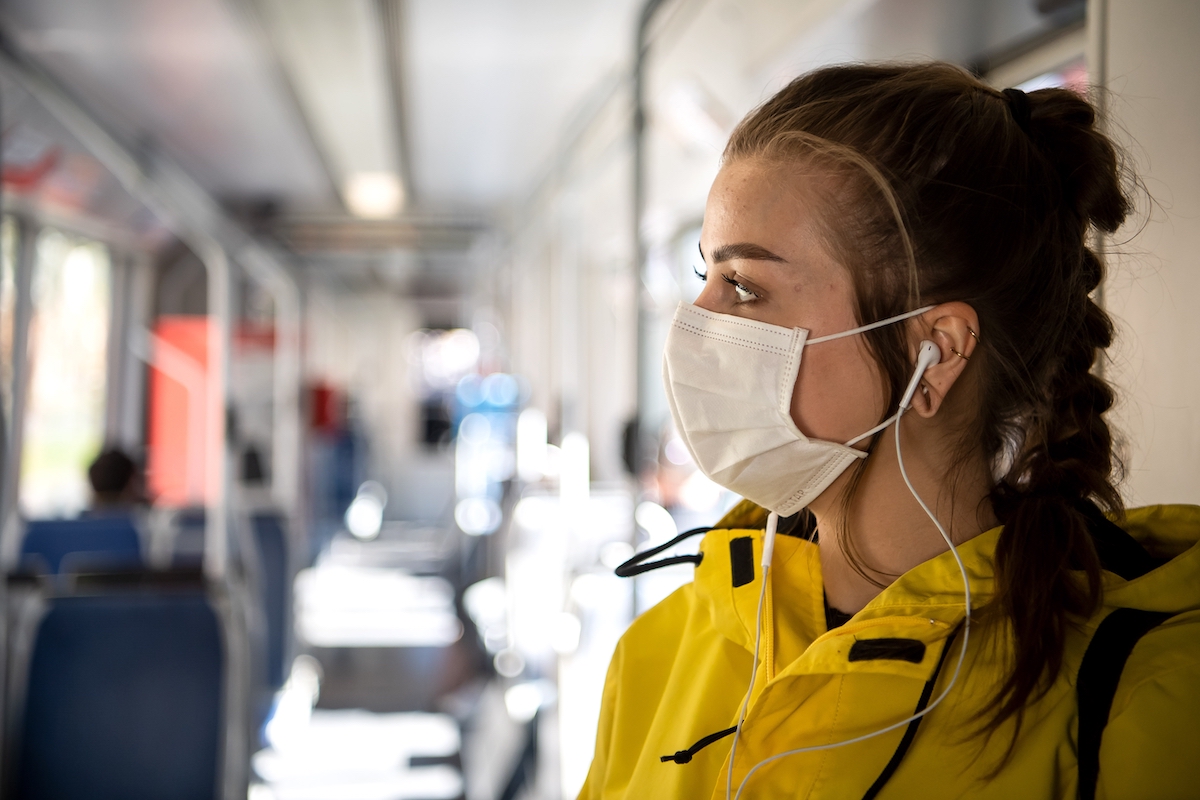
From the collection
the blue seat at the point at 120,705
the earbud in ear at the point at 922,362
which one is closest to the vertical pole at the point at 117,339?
the blue seat at the point at 120,705

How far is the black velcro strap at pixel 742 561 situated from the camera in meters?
1.03

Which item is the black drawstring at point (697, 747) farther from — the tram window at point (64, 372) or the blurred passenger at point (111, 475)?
the tram window at point (64, 372)

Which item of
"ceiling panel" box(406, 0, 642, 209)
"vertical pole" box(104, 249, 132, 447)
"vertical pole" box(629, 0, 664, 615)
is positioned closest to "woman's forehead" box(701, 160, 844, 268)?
"vertical pole" box(629, 0, 664, 615)

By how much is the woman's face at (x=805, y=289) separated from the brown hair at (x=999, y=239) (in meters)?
0.02

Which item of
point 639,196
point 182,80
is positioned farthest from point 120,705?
point 182,80

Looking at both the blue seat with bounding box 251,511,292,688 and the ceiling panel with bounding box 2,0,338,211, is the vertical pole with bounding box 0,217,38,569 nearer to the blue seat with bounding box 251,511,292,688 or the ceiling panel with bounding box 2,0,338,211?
the ceiling panel with bounding box 2,0,338,211

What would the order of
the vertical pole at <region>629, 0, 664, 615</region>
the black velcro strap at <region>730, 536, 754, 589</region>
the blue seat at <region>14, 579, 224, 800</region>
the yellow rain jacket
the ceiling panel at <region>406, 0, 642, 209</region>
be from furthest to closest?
the ceiling panel at <region>406, 0, 642, 209</region> → the blue seat at <region>14, 579, 224, 800</region> → the vertical pole at <region>629, 0, 664, 615</region> → the black velcro strap at <region>730, 536, 754, 589</region> → the yellow rain jacket

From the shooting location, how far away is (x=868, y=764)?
0.82m

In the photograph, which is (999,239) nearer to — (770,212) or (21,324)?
(770,212)

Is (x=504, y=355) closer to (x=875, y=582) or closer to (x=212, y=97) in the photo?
(x=212, y=97)

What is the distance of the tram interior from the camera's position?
66.9 inches

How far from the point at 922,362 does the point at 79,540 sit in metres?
4.12

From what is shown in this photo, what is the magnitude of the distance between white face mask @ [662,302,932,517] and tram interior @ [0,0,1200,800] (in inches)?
10.4

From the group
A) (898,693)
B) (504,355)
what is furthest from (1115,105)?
(504,355)
